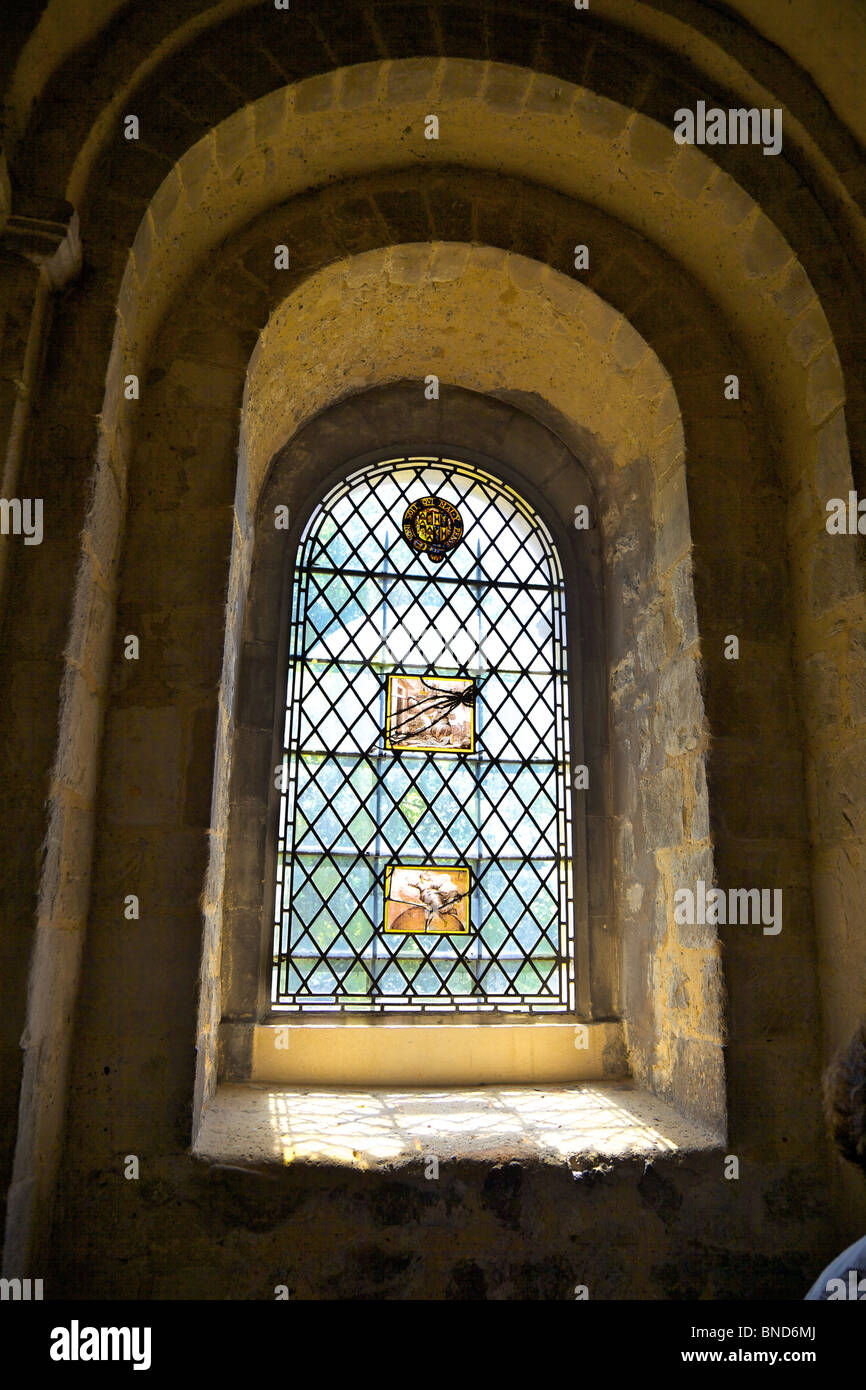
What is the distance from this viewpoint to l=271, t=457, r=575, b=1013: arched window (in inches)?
151

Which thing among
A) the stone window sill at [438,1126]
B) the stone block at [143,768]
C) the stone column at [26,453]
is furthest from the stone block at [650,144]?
the stone window sill at [438,1126]

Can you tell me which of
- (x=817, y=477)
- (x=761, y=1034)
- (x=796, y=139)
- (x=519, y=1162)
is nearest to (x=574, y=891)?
(x=761, y=1034)

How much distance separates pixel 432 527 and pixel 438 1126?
2549mm

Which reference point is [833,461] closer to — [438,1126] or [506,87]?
[506,87]

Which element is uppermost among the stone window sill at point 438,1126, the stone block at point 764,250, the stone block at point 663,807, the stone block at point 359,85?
the stone block at point 359,85

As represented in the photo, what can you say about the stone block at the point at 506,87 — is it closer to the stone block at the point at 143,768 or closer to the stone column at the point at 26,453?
the stone column at the point at 26,453

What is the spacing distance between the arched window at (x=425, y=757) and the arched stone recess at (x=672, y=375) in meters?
0.52

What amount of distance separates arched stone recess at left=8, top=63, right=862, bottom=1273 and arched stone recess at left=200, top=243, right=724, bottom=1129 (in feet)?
0.27

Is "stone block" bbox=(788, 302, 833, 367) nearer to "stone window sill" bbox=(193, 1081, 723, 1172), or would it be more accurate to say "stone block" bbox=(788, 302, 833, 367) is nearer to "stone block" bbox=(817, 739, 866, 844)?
"stone block" bbox=(817, 739, 866, 844)

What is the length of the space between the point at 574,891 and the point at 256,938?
1.34m

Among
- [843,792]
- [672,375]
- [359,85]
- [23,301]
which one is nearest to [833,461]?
[672,375]

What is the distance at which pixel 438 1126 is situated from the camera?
10.2 ft

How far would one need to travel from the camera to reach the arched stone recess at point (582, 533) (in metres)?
3.40

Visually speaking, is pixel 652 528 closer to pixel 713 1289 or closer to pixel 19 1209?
pixel 713 1289
